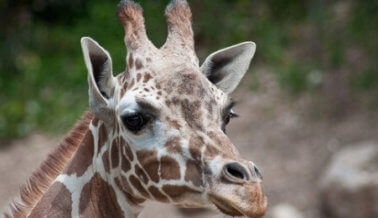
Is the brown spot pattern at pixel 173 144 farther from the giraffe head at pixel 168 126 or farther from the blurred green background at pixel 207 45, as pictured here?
the blurred green background at pixel 207 45

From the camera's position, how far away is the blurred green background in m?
13.6

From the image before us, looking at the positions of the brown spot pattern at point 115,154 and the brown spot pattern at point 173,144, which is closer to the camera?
the brown spot pattern at point 173,144

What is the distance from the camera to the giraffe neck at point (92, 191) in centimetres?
515

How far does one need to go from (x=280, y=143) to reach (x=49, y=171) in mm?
7721

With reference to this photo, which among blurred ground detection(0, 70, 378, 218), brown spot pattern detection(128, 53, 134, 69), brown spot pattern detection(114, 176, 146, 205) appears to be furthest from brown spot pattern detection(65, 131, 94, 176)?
blurred ground detection(0, 70, 378, 218)

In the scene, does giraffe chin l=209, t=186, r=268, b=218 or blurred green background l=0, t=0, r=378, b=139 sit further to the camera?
blurred green background l=0, t=0, r=378, b=139

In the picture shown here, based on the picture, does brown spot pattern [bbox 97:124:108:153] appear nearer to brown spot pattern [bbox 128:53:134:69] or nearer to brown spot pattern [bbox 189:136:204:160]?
brown spot pattern [bbox 128:53:134:69]

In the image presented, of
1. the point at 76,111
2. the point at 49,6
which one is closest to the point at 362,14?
the point at 76,111

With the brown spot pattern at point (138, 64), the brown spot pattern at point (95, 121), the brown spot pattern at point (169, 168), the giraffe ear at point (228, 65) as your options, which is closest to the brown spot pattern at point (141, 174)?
the brown spot pattern at point (169, 168)

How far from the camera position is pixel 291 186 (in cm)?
1211

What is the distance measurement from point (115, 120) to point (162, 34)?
32.7 feet

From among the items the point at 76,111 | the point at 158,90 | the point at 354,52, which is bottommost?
the point at 158,90

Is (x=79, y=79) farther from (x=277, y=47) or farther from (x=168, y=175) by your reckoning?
(x=168, y=175)

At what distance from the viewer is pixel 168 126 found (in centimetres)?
479
